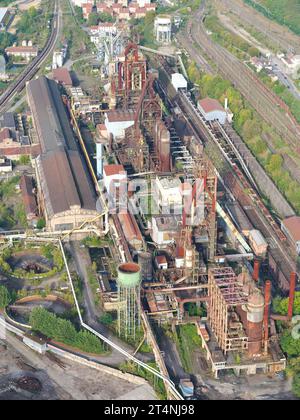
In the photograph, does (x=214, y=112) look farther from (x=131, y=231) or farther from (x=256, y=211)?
(x=131, y=231)

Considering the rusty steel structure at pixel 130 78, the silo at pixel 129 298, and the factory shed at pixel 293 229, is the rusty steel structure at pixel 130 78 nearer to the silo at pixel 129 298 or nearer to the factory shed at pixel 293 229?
the factory shed at pixel 293 229

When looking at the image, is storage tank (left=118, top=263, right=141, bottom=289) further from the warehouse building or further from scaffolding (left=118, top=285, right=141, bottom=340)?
the warehouse building

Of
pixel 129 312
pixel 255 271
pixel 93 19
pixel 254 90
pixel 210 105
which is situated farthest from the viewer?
pixel 93 19

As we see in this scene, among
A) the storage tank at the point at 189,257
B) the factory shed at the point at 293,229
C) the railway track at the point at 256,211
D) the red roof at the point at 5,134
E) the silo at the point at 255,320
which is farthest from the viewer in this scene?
the red roof at the point at 5,134

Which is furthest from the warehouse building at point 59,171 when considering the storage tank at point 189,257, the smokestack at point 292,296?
the smokestack at point 292,296

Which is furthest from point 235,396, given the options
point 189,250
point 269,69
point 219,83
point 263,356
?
point 269,69

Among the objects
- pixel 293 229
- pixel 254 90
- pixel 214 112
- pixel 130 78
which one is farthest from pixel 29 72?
pixel 293 229


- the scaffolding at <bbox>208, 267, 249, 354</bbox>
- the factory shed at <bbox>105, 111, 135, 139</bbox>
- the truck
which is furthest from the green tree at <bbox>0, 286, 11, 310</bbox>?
the factory shed at <bbox>105, 111, 135, 139</bbox>
